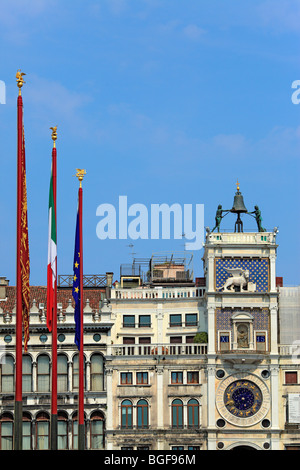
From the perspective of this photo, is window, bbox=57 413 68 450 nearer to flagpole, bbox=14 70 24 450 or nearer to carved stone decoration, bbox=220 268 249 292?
carved stone decoration, bbox=220 268 249 292

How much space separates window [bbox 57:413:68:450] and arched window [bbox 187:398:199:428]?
878 centimetres

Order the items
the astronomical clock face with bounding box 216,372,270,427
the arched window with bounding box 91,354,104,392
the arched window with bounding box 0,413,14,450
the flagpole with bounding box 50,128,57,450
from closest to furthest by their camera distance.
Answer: the flagpole with bounding box 50,128,57,450 → the astronomical clock face with bounding box 216,372,270,427 → the arched window with bounding box 0,413,14,450 → the arched window with bounding box 91,354,104,392

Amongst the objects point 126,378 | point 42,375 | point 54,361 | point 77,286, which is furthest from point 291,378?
point 54,361

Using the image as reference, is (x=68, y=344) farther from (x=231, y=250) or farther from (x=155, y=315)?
(x=231, y=250)

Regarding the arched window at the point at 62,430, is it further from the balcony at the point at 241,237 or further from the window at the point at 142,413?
the balcony at the point at 241,237

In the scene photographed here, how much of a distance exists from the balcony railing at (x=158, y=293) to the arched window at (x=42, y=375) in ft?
22.8

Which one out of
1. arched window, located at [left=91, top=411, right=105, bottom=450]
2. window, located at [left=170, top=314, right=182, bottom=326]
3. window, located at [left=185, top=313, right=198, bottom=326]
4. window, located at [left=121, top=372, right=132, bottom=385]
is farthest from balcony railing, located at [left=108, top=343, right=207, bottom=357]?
arched window, located at [left=91, top=411, right=105, bottom=450]

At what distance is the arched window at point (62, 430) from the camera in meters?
77.9

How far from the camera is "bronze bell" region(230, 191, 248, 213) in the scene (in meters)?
82.2

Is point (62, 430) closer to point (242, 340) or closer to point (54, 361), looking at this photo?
point (242, 340)

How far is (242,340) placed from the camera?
7869cm

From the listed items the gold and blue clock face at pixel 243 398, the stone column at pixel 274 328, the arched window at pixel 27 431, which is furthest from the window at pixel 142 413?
the stone column at pixel 274 328

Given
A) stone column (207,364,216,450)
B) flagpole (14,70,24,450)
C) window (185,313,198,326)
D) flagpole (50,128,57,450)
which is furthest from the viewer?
window (185,313,198,326)

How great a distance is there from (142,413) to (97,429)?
11.2 ft
